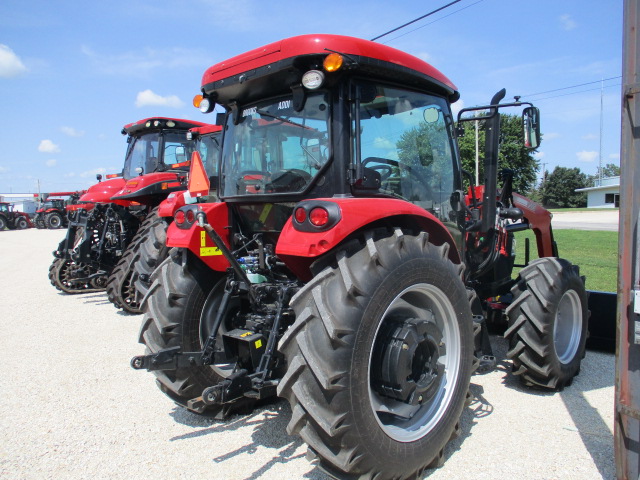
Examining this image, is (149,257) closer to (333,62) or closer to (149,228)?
(149,228)

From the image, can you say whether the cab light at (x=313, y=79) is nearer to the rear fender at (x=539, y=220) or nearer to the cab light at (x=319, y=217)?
the cab light at (x=319, y=217)

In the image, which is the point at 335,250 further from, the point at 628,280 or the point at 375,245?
the point at 628,280

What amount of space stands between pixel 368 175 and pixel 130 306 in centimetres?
549

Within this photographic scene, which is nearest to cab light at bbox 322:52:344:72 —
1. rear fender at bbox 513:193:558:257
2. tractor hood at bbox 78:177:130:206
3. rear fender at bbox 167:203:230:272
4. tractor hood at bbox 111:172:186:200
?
rear fender at bbox 167:203:230:272

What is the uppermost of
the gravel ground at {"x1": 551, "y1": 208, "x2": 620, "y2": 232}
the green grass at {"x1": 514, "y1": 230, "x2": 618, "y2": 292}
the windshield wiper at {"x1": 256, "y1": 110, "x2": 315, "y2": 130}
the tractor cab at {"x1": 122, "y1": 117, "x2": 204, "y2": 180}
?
the tractor cab at {"x1": 122, "y1": 117, "x2": 204, "y2": 180}

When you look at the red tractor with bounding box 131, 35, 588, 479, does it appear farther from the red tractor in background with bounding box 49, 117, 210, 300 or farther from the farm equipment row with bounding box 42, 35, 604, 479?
the red tractor in background with bounding box 49, 117, 210, 300

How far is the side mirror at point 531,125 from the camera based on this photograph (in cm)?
364

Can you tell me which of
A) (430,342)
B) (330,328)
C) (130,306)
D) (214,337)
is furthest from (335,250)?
(130,306)

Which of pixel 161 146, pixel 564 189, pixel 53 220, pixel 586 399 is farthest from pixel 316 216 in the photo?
pixel 564 189

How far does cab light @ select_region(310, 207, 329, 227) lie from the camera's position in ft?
8.22

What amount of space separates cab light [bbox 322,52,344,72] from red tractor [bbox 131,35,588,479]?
0.04 ft

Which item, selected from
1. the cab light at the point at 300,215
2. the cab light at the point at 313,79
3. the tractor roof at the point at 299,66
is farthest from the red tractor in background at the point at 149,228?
the cab light at the point at 300,215

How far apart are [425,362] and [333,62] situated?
183 cm

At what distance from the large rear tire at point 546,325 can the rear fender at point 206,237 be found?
2.39 metres
